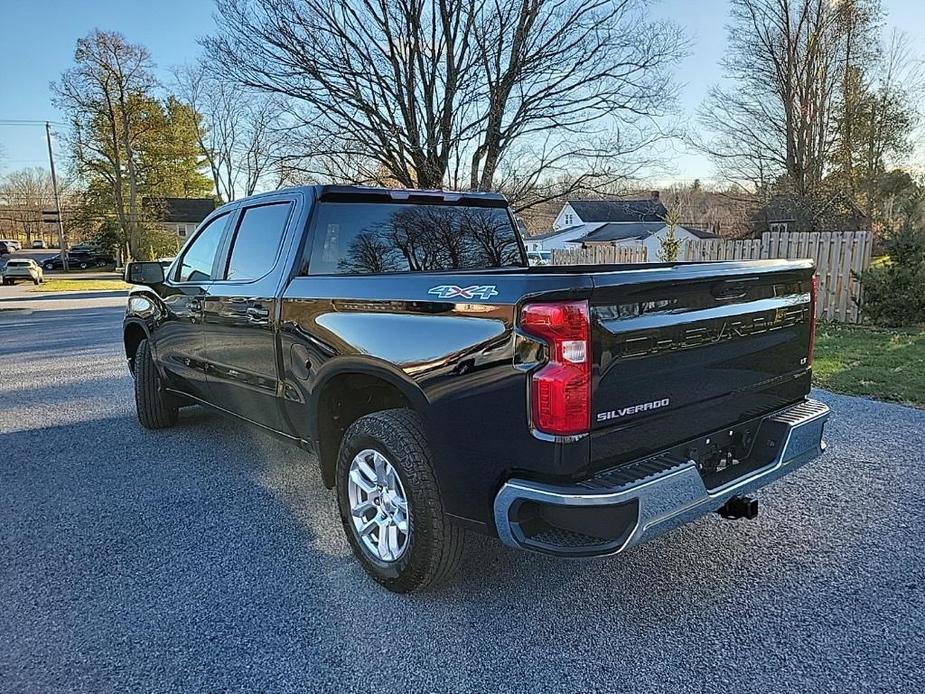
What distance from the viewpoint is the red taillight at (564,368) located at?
7.47 feet

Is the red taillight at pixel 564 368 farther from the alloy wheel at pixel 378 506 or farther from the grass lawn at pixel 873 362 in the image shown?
the grass lawn at pixel 873 362

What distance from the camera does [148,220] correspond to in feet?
136

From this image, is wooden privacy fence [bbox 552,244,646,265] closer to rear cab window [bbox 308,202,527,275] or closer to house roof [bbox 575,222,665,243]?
rear cab window [bbox 308,202,527,275]

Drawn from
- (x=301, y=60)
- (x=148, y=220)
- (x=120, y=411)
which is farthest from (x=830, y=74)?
(x=148, y=220)

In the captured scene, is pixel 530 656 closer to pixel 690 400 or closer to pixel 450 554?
pixel 450 554

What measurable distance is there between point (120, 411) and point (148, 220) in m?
39.6

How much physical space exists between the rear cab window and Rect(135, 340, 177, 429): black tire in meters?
2.71

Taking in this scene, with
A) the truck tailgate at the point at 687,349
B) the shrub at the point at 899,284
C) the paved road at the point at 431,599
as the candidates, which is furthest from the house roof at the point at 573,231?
the truck tailgate at the point at 687,349

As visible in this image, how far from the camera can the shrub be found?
10805 mm

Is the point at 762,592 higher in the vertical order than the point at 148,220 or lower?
lower

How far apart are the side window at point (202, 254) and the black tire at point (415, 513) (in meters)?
2.36

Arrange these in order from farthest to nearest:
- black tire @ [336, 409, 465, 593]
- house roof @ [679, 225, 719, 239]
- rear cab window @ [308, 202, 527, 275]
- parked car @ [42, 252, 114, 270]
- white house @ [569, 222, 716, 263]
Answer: parked car @ [42, 252, 114, 270] → white house @ [569, 222, 716, 263] → house roof @ [679, 225, 719, 239] → rear cab window @ [308, 202, 527, 275] → black tire @ [336, 409, 465, 593]

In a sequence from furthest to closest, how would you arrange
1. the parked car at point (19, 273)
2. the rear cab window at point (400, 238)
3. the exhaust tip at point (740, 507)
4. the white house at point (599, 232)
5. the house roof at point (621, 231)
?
the house roof at point (621, 231) → the white house at point (599, 232) → the parked car at point (19, 273) → the rear cab window at point (400, 238) → the exhaust tip at point (740, 507)

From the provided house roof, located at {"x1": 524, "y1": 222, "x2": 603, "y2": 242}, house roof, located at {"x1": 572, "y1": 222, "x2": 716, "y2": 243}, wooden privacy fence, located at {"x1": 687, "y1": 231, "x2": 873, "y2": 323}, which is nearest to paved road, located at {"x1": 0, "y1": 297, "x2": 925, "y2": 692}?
wooden privacy fence, located at {"x1": 687, "y1": 231, "x2": 873, "y2": 323}
